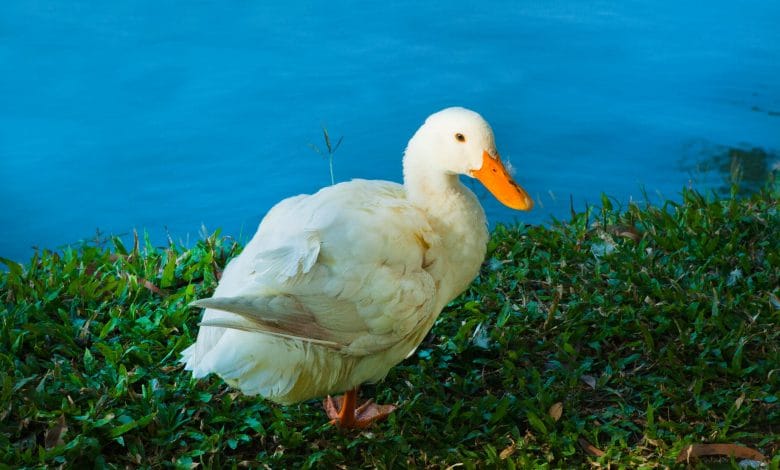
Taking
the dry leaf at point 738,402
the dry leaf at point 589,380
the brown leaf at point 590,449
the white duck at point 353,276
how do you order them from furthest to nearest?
the dry leaf at point 589,380
the dry leaf at point 738,402
the brown leaf at point 590,449
the white duck at point 353,276

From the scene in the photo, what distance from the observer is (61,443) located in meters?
3.02

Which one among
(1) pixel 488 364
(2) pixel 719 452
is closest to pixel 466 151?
(1) pixel 488 364

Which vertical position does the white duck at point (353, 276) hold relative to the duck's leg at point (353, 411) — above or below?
above

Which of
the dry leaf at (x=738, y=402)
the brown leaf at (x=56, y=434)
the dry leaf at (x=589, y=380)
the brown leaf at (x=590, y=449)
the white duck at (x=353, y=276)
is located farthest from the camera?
the dry leaf at (x=589, y=380)

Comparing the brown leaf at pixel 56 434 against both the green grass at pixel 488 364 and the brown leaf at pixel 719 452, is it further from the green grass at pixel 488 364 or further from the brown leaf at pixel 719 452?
the brown leaf at pixel 719 452

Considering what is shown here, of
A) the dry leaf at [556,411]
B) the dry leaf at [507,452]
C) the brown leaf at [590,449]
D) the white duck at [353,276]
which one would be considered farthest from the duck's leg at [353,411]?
the brown leaf at [590,449]

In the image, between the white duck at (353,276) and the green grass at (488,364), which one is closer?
the white duck at (353,276)

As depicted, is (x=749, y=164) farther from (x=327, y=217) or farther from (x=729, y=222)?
(x=327, y=217)

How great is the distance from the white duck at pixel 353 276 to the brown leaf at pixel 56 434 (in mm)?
441

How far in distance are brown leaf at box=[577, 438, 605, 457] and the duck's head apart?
819 mm

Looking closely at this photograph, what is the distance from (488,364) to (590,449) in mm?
560

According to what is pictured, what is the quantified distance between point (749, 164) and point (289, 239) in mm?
4589

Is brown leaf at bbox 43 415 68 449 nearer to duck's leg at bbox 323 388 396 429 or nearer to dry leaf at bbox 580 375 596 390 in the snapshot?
duck's leg at bbox 323 388 396 429

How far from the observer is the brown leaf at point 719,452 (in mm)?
3080
